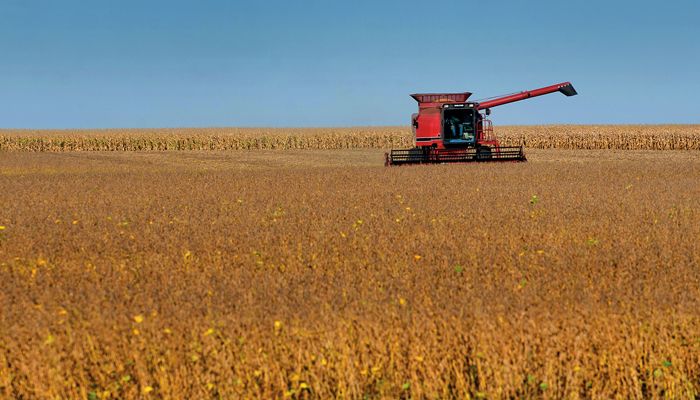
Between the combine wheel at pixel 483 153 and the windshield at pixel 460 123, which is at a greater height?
the windshield at pixel 460 123

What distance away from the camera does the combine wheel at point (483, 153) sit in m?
26.6

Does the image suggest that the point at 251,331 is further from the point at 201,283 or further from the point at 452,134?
the point at 452,134

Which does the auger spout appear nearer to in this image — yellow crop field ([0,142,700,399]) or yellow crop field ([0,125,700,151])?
yellow crop field ([0,142,700,399])

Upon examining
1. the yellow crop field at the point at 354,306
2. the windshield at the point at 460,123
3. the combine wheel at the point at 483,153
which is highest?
the windshield at the point at 460,123

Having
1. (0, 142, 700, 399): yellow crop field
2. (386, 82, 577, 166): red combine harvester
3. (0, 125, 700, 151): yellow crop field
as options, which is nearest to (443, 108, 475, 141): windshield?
(386, 82, 577, 166): red combine harvester

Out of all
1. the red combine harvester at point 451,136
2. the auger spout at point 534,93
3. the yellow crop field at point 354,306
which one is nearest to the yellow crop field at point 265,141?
the auger spout at point 534,93

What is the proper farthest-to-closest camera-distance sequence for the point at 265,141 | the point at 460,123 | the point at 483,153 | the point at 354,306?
1. the point at 265,141
2. the point at 460,123
3. the point at 483,153
4. the point at 354,306

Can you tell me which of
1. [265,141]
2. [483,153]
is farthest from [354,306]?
[265,141]

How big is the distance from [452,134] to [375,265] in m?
20.0

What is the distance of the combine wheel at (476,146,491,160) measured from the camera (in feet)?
87.1

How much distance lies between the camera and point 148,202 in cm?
1448

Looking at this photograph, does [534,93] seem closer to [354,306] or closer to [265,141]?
[354,306]

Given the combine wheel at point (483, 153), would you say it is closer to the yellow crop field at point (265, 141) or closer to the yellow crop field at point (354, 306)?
the yellow crop field at point (354, 306)

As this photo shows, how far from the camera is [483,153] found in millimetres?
26703
